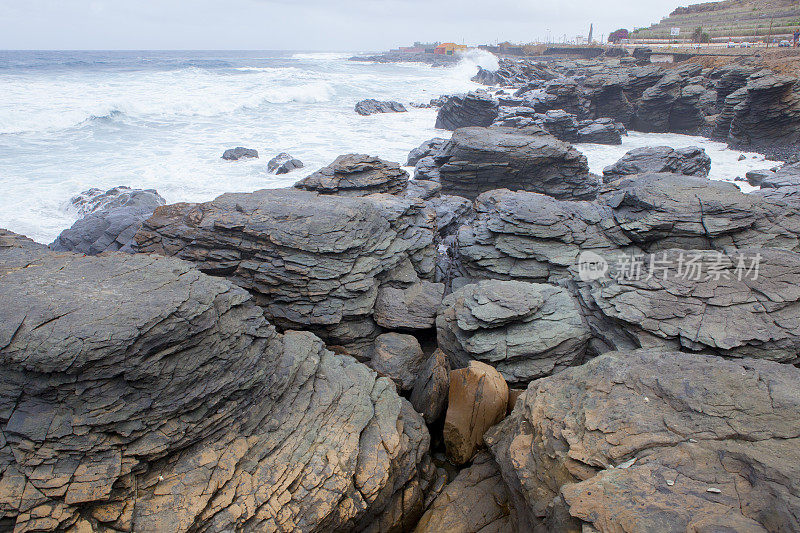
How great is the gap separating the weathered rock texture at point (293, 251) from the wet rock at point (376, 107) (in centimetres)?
2644

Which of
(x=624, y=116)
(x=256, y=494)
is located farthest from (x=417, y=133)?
(x=256, y=494)

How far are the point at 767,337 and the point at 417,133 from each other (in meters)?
22.3

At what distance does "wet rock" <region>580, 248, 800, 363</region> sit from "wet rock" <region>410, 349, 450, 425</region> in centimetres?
214

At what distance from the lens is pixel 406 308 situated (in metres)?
6.44

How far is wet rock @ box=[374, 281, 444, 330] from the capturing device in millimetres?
6316

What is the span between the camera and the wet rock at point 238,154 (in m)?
18.5

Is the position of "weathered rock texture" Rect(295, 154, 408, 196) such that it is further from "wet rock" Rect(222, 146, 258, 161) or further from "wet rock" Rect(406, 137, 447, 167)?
"wet rock" Rect(222, 146, 258, 161)

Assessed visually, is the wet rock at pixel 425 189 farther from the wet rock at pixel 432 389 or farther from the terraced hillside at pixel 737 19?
the terraced hillside at pixel 737 19

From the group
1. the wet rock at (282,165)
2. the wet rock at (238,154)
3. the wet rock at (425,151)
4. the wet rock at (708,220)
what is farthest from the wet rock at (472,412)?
the wet rock at (238,154)

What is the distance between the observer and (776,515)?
2504mm

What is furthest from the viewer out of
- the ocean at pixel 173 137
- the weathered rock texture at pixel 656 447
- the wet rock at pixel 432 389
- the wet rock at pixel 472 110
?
the wet rock at pixel 472 110

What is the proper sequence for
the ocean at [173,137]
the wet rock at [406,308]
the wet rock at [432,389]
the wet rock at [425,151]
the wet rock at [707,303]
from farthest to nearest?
the wet rock at [425,151] → the ocean at [173,137] → the wet rock at [406,308] → the wet rock at [432,389] → the wet rock at [707,303]

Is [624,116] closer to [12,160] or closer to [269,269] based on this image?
[269,269]

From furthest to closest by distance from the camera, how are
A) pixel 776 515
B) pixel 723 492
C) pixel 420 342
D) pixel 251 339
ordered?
pixel 420 342 → pixel 251 339 → pixel 723 492 → pixel 776 515
